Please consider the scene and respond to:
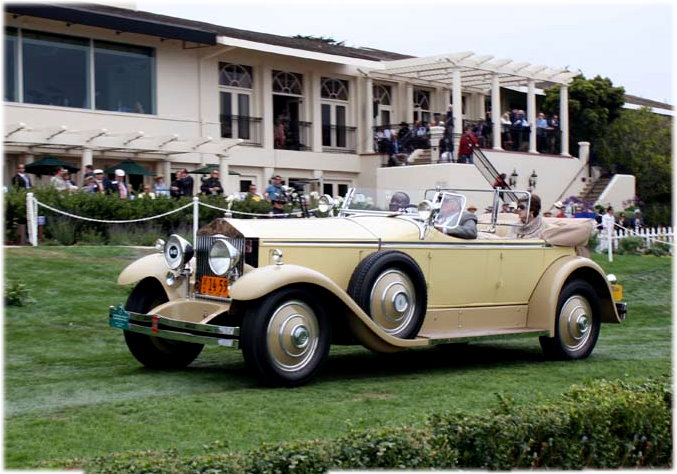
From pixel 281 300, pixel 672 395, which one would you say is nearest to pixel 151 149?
pixel 281 300

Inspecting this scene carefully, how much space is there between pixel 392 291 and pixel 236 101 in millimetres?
22013

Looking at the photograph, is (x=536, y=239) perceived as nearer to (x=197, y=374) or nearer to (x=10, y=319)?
(x=197, y=374)

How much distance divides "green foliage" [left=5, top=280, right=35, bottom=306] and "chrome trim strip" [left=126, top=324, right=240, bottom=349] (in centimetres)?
427

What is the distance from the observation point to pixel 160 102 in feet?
91.3

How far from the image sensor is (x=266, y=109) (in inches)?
1216

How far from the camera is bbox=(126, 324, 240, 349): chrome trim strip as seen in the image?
27.8 feet

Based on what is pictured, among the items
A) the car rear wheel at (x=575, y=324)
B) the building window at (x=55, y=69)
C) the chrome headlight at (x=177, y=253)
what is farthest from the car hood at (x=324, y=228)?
the building window at (x=55, y=69)

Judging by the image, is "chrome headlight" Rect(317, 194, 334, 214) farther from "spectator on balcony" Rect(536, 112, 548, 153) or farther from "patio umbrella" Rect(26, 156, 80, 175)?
"spectator on balcony" Rect(536, 112, 548, 153)

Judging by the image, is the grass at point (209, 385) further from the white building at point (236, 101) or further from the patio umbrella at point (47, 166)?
the white building at point (236, 101)

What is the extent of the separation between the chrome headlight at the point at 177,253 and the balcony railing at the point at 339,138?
23.5m

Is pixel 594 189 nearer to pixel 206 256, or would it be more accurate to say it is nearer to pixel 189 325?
pixel 206 256

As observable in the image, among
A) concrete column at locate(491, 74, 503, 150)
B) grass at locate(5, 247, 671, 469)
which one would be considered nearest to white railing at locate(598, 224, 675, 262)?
concrete column at locate(491, 74, 503, 150)

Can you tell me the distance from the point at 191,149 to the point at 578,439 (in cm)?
2240

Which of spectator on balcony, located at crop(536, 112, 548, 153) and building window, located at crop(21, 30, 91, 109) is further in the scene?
spectator on balcony, located at crop(536, 112, 548, 153)
